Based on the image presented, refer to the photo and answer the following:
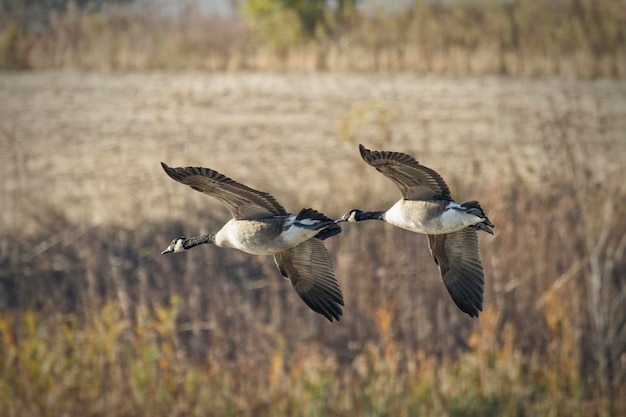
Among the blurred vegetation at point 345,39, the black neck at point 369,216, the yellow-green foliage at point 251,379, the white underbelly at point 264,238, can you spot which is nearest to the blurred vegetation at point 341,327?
the yellow-green foliage at point 251,379

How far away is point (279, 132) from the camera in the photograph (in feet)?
51.9

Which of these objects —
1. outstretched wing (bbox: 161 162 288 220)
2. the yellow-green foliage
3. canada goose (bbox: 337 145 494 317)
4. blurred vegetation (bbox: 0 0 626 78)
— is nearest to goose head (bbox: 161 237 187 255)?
outstretched wing (bbox: 161 162 288 220)

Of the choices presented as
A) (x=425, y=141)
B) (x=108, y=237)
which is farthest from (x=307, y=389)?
(x=425, y=141)

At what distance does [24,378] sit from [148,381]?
3.42 feet

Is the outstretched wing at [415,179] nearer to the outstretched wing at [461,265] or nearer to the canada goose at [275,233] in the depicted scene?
the canada goose at [275,233]

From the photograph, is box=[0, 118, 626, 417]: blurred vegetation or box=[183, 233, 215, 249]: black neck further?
box=[0, 118, 626, 417]: blurred vegetation

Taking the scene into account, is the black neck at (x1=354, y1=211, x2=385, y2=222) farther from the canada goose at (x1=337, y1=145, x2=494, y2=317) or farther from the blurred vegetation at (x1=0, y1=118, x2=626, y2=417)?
the blurred vegetation at (x1=0, y1=118, x2=626, y2=417)

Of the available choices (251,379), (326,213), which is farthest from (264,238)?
(326,213)

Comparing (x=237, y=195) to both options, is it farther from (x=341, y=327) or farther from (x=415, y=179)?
(x=341, y=327)

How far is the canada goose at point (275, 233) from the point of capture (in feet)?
20.9

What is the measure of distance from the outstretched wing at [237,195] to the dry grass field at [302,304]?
392 cm

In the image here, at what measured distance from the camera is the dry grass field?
1070 cm

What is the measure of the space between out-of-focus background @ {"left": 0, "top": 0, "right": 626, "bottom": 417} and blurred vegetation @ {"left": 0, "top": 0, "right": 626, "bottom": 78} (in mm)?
50

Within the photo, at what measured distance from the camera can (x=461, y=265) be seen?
24.1 ft
